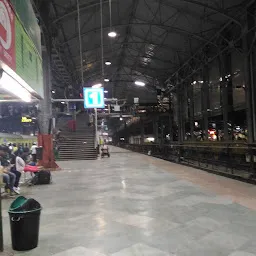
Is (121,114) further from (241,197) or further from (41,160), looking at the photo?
(241,197)

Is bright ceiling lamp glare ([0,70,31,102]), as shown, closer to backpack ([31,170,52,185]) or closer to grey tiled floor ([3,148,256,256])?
grey tiled floor ([3,148,256,256])

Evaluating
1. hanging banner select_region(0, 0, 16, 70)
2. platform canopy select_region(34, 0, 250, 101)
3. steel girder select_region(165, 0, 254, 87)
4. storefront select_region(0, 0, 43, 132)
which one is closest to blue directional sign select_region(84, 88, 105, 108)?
platform canopy select_region(34, 0, 250, 101)

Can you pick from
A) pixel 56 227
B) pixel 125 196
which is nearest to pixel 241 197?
pixel 125 196

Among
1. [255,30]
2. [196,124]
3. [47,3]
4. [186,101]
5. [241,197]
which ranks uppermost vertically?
[47,3]

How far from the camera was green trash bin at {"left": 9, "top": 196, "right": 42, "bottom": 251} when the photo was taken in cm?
397

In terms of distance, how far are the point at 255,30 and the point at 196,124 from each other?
12280 millimetres

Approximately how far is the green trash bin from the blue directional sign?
14294mm

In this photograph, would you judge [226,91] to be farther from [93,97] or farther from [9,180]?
[9,180]

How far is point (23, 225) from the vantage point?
3986 millimetres

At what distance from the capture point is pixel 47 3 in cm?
1568

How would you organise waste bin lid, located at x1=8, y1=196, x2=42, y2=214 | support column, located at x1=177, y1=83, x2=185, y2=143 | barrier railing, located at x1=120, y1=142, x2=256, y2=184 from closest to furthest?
waste bin lid, located at x1=8, y1=196, x2=42, y2=214, barrier railing, located at x1=120, y1=142, x2=256, y2=184, support column, located at x1=177, y1=83, x2=185, y2=143

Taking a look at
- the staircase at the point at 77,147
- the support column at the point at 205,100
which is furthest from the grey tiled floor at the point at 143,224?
the support column at the point at 205,100

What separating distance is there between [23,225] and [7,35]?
8.10 ft

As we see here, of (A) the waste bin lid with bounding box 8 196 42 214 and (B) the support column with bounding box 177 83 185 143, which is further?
(B) the support column with bounding box 177 83 185 143
